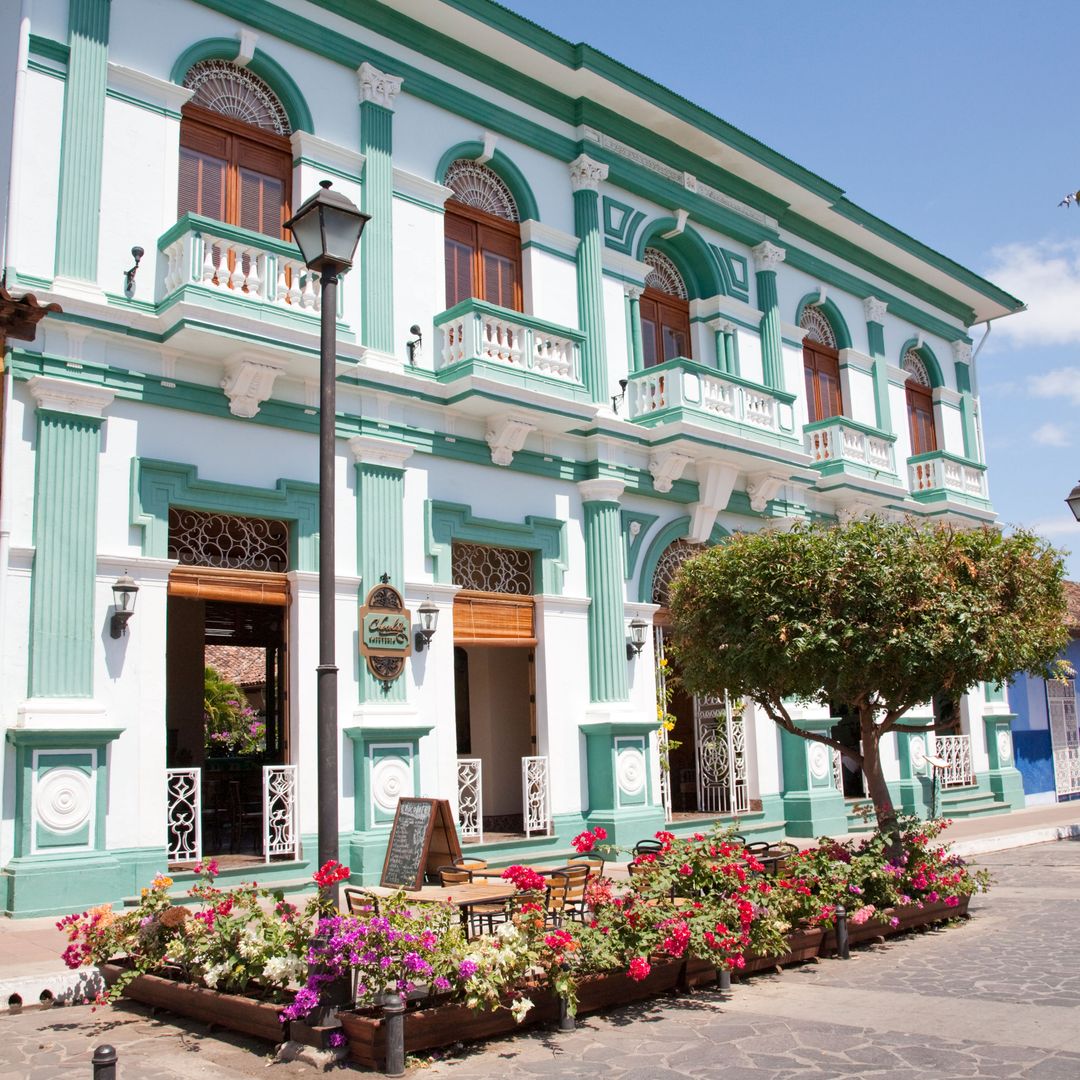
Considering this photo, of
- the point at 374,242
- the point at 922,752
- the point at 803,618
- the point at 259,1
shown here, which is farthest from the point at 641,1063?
the point at 922,752

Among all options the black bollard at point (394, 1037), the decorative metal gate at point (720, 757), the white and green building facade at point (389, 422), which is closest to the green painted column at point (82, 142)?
the white and green building facade at point (389, 422)

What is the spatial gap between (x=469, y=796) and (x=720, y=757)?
4.46m

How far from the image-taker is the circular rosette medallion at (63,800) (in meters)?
9.68

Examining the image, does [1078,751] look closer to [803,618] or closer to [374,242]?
[803,618]

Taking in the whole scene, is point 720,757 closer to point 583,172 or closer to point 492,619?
point 492,619

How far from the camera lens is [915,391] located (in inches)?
870

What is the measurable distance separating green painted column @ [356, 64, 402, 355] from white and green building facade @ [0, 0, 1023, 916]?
0.04 m

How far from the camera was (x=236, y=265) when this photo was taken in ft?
37.2

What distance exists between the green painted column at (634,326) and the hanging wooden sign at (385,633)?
5273 millimetres

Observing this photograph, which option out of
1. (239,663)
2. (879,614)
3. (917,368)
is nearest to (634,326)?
(879,614)

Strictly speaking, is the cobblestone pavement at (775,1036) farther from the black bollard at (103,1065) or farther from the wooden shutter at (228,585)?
the wooden shutter at (228,585)

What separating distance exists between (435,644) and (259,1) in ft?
23.3

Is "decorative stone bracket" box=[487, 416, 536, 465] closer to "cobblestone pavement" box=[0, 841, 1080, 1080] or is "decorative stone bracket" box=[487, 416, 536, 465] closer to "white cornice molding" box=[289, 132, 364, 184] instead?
"white cornice molding" box=[289, 132, 364, 184]

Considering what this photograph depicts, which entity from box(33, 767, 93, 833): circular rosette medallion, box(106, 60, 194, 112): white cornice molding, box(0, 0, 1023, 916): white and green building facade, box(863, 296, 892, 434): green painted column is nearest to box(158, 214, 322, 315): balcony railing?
box(0, 0, 1023, 916): white and green building facade
